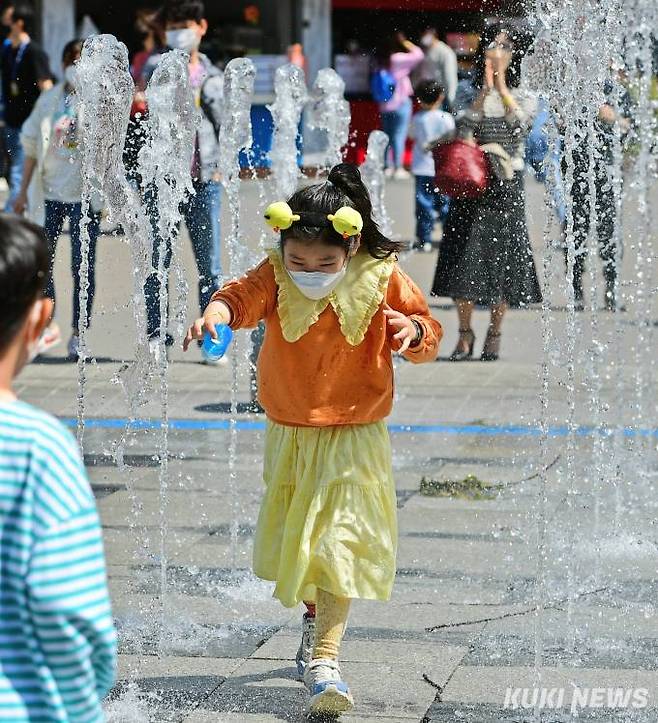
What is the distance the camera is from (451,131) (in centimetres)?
848

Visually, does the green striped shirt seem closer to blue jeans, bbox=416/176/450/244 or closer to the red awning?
blue jeans, bbox=416/176/450/244

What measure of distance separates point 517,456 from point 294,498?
9.19ft

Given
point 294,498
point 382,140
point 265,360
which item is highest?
point 382,140

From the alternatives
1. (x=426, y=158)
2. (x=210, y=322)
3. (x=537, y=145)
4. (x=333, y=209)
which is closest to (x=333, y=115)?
(x=537, y=145)

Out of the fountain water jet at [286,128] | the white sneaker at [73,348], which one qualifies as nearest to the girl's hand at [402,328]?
the fountain water jet at [286,128]

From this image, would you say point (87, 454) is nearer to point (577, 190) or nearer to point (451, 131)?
point (451, 131)

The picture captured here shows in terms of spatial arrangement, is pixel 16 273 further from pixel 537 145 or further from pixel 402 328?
pixel 537 145

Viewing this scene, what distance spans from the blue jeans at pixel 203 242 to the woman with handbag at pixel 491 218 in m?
1.28

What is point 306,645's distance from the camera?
12.5ft

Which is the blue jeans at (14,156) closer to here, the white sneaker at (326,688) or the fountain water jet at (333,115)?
the fountain water jet at (333,115)

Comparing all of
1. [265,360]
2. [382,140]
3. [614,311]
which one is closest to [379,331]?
[265,360]

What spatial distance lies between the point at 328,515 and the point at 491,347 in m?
5.10

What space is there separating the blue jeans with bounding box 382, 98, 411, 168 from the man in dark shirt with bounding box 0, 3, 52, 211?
6091 millimetres

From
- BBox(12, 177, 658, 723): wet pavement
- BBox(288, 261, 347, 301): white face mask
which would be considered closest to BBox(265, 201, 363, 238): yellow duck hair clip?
BBox(288, 261, 347, 301): white face mask
